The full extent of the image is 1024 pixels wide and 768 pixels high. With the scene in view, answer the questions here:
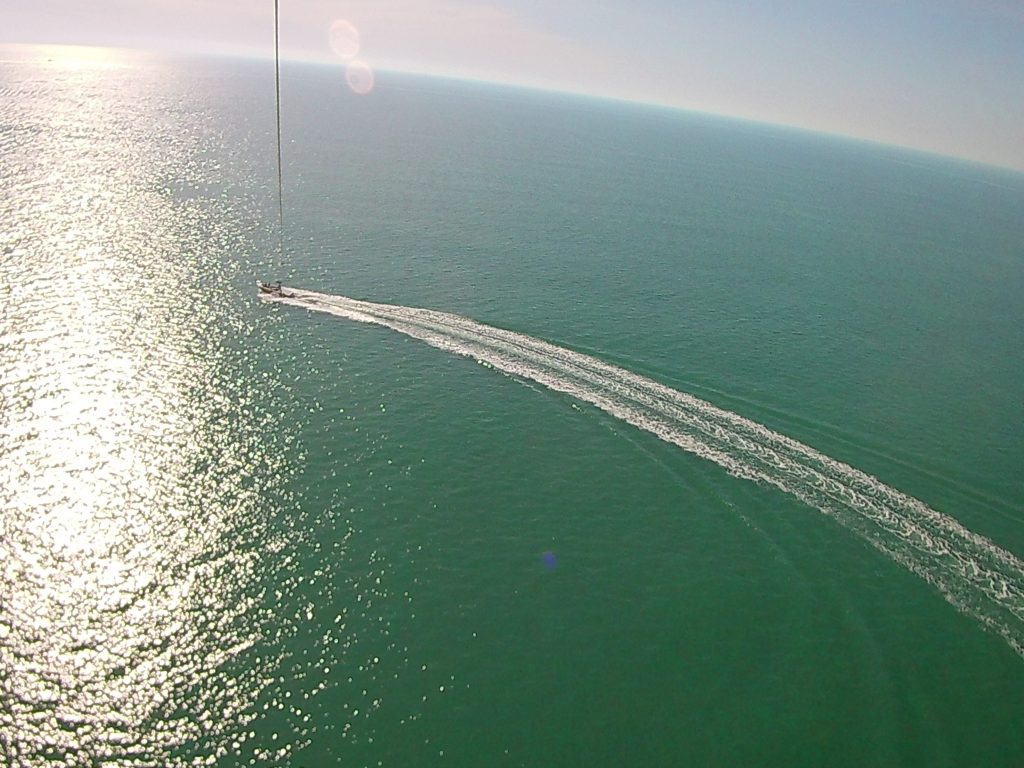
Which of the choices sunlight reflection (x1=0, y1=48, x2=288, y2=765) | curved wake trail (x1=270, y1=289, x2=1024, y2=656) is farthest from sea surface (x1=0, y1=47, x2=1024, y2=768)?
curved wake trail (x1=270, y1=289, x2=1024, y2=656)

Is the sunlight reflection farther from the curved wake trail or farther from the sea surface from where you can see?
the curved wake trail

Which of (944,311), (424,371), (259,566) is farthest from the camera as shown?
(944,311)

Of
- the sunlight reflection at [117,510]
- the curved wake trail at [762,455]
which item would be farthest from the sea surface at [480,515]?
the curved wake trail at [762,455]

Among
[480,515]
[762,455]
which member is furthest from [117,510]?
[762,455]

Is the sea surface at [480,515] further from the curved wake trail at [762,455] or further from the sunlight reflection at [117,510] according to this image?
the curved wake trail at [762,455]

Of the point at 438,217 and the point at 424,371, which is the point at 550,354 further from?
the point at 438,217

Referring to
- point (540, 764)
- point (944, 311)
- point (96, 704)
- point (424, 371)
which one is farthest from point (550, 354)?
point (944, 311)
